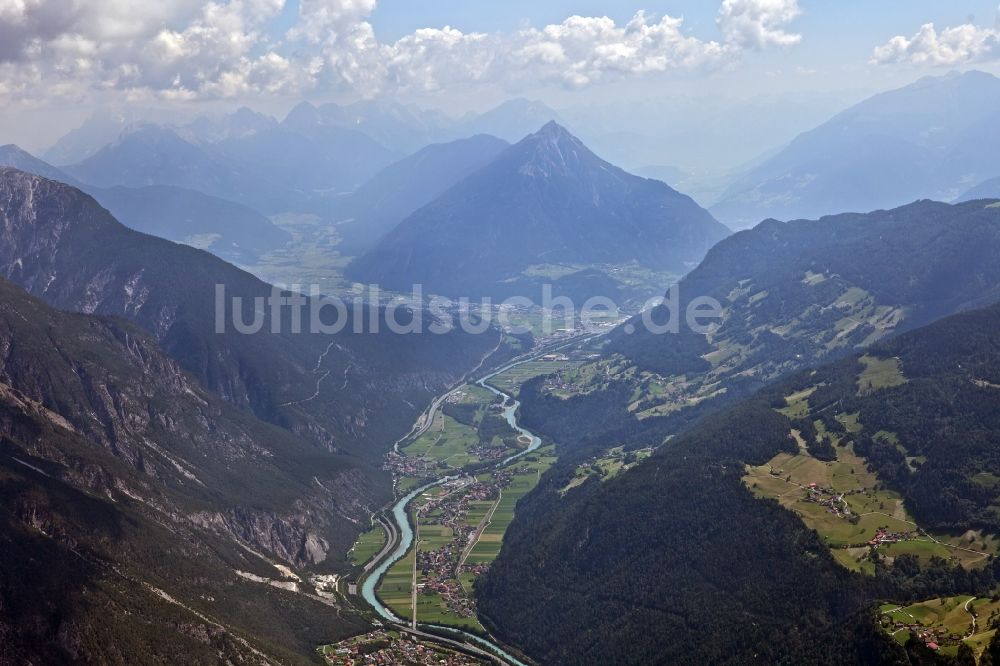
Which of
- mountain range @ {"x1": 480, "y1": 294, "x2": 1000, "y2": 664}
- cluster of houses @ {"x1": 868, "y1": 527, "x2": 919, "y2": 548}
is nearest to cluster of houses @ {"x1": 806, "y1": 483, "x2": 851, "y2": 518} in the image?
mountain range @ {"x1": 480, "y1": 294, "x2": 1000, "y2": 664}

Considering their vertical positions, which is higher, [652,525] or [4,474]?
[4,474]

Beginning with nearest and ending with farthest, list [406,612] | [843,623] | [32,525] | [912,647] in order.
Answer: [912,647] < [843,623] < [32,525] < [406,612]

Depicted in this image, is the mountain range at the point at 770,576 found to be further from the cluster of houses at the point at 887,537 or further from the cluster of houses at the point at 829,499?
the cluster of houses at the point at 887,537

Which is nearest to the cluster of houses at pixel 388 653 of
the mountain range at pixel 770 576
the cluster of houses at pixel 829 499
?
the mountain range at pixel 770 576

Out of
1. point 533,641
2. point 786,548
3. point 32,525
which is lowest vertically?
point 533,641

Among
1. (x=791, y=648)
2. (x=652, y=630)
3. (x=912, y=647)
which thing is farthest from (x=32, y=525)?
(x=912, y=647)

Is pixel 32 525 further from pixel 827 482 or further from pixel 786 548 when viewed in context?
pixel 827 482

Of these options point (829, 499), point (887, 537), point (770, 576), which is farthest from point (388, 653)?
point (887, 537)

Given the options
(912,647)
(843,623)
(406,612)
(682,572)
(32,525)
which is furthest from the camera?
(406,612)

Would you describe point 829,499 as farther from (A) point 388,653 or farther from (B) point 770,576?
(A) point 388,653

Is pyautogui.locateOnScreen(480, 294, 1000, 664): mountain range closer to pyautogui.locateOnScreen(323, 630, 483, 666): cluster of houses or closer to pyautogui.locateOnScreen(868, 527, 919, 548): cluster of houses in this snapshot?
pyautogui.locateOnScreen(868, 527, 919, 548): cluster of houses
